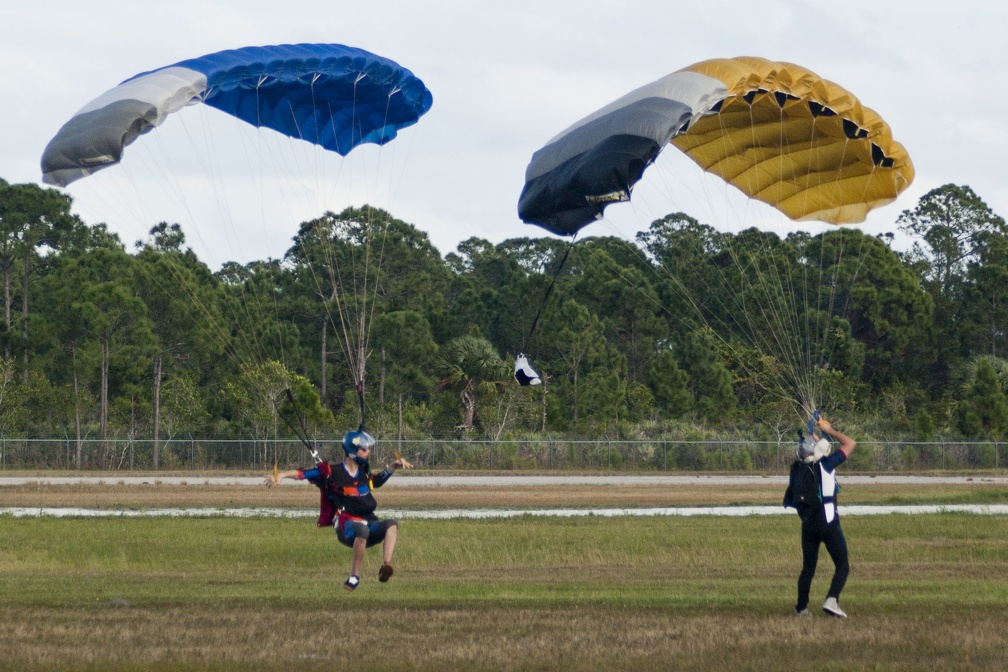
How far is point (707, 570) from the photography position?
50.6ft

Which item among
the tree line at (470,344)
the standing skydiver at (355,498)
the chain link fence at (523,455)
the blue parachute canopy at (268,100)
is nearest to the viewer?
the standing skydiver at (355,498)

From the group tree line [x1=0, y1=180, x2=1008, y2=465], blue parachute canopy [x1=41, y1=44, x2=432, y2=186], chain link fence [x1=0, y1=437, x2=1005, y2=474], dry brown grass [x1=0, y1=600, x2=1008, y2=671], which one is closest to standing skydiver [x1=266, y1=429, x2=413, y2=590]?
dry brown grass [x1=0, y1=600, x2=1008, y2=671]

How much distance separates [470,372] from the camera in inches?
2303

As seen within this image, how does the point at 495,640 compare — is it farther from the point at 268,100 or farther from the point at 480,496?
the point at 480,496

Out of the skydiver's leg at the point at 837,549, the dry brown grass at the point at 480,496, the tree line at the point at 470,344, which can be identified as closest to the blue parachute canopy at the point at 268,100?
the skydiver's leg at the point at 837,549

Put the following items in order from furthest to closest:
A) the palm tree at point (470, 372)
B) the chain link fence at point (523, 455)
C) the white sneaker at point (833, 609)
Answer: the palm tree at point (470, 372) < the chain link fence at point (523, 455) < the white sneaker at point (833, 609)

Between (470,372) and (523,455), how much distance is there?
8.32 meters

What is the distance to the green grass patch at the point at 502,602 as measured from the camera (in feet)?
28.2

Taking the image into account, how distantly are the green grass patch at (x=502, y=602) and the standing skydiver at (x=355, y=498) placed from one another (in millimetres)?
518

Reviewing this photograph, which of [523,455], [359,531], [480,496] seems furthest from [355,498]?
[523,455]

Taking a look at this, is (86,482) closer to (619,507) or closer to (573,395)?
(619,507)

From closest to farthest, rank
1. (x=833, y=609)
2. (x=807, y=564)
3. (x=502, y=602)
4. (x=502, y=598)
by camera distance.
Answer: (x=833, y=609)
(x=807, y=564)
(x=502, y=602)
(x=502, y=598)

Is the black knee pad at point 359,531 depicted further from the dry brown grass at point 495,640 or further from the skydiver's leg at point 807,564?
the skydiver's leg at point 807,564

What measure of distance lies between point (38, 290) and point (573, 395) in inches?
1120
